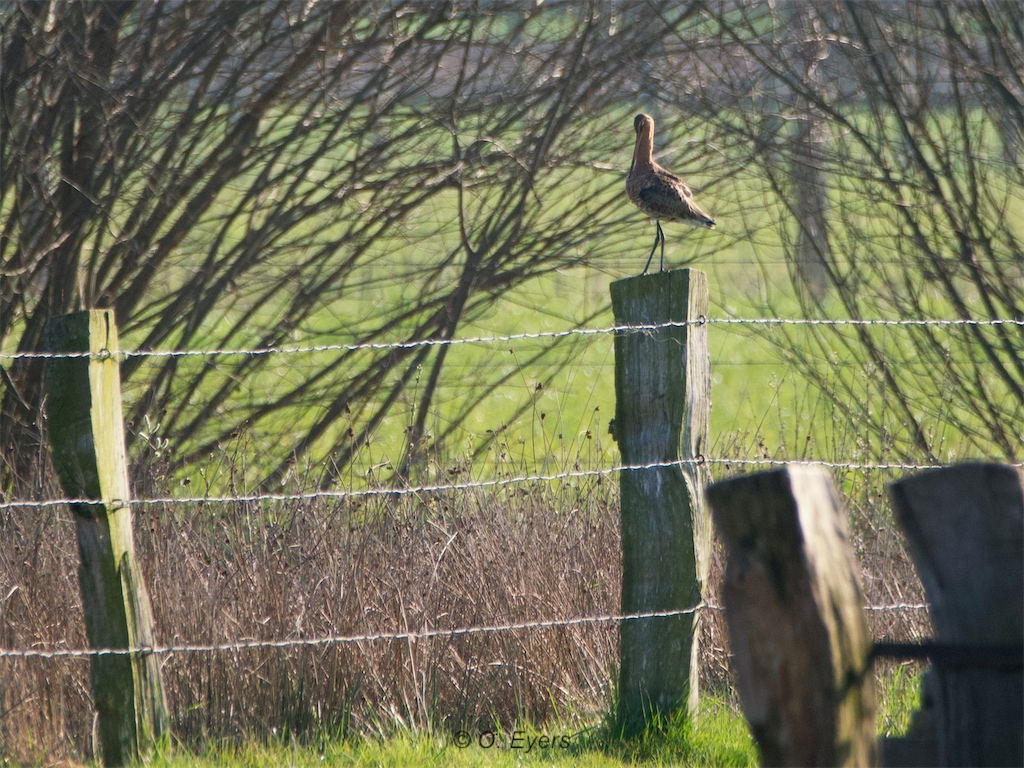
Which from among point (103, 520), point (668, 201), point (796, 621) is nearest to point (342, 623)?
point (103, 520)

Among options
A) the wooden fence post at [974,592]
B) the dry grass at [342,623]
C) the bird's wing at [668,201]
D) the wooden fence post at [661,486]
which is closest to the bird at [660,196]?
the bird's wing at [668,201]

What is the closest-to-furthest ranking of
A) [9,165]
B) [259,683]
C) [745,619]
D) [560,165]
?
1. [745,619]
2. [259,683]
3. [9,165]
4. [560,165]

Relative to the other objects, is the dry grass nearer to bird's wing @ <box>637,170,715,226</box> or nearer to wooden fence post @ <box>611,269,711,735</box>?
wooden fence post @ <box>611,269,711,735</box>

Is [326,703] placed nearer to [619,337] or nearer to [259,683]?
[259,683]

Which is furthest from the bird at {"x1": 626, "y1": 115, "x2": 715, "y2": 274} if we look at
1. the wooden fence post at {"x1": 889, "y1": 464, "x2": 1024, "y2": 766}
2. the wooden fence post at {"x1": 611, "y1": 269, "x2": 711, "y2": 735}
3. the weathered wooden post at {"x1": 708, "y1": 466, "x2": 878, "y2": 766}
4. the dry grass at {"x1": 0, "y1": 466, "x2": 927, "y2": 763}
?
the weathered wooden post at {"x1": 708, "y1": 466, "x2": 878, "y2": 766}

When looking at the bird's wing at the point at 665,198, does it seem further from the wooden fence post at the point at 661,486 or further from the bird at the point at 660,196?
the wooden fence post at the point at 661,486

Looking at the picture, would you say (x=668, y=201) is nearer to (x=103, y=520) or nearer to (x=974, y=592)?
(x=103, y=520)

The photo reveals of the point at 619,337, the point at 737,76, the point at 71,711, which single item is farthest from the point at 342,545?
the point at 737,76

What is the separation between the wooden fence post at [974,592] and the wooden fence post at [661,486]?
1.67 m

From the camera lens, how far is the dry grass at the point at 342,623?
384 cm

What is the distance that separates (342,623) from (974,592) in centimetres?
259

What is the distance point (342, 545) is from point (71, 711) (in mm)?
1084

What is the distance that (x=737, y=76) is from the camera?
260 inches

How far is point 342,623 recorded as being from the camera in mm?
3973
